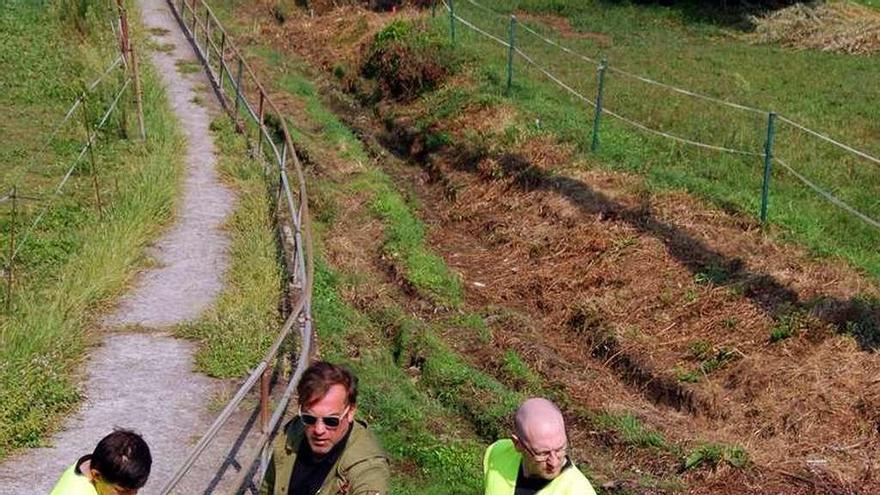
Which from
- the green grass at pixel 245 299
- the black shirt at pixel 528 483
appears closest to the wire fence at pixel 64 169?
the green grass at pixel 245 299

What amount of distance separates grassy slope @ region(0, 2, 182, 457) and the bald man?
181 inches

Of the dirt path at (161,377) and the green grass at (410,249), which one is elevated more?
the dirt path at (161,377)

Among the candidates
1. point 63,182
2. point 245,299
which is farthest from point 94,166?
point 245,299

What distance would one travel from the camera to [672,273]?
13.1 metres

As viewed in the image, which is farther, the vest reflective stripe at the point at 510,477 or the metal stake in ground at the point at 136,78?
the metal stake in ground at the point at 136,78

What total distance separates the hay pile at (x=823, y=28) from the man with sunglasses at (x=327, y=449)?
77.3 feet

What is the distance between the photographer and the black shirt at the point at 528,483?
457cm

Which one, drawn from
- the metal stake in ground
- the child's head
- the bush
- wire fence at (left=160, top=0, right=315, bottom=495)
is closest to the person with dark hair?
the child's head

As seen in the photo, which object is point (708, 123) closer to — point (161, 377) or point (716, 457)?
point (716, 457)

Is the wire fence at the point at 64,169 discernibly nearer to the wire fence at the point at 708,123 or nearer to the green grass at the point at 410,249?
the green grass at the point at 410,249

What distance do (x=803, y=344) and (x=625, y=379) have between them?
5.41ft

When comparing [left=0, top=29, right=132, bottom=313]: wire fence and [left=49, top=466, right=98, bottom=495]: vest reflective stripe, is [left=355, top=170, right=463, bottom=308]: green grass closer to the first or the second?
[left=0, top=29, right=132, bottom=313]: wire fence

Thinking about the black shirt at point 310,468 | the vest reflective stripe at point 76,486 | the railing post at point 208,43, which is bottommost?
the railing post at point 208,43

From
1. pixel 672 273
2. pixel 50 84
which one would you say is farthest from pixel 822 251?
pixel 50 84
